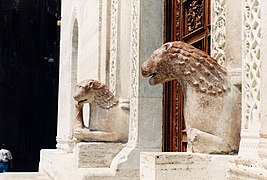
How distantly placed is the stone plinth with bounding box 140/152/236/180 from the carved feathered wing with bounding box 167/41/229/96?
1.78ft

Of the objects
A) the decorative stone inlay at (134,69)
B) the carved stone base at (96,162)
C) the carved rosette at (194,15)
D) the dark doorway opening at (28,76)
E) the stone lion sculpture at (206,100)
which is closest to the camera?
the stone lion sculpture at (206,100)

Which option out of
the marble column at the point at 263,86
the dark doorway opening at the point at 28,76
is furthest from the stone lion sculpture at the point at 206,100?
the dark doorway opening at the point at 28,76

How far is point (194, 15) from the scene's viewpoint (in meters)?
6.19

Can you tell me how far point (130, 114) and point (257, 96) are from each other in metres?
3.80

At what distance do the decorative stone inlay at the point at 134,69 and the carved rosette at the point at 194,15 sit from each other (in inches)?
41.7

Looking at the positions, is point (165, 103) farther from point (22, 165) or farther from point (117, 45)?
point (22, 165)

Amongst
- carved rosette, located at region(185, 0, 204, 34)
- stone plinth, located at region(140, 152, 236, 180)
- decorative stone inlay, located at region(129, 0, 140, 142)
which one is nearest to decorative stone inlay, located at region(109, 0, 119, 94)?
decorative stone inlay, located at region(129, 0, 140, 142)

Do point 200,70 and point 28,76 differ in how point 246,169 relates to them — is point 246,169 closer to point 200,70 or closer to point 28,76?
point 200,70

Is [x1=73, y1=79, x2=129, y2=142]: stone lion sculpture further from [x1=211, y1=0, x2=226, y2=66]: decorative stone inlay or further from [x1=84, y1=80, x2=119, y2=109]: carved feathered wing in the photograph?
[x1=211, y1=0, x2=226, y2=66]: decorative stone inlay

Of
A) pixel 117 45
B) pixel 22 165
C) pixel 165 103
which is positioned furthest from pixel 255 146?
pixel 22 165

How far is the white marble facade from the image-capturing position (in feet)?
12.4

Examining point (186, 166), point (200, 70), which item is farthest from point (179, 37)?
point (186, 166)

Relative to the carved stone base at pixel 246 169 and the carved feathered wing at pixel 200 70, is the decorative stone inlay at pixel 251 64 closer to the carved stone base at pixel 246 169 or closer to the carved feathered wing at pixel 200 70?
the carved stone base at pixel 246 169

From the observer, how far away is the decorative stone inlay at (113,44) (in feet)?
28.0
